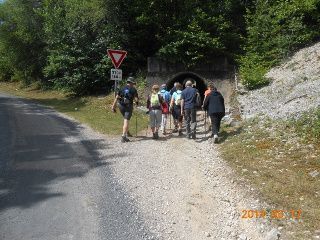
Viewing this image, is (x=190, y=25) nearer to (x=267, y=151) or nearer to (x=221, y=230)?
(x=267, y=151)

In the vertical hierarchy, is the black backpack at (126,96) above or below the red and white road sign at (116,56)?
below

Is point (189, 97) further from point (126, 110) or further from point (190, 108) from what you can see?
point (126, 110)

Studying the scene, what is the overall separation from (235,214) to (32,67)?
3258 cm

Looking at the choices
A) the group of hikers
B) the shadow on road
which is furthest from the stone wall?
the group of hikers

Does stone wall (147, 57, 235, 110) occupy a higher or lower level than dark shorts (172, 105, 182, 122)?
higher

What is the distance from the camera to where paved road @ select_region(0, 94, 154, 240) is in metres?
5.59

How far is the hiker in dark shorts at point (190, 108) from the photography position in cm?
1168

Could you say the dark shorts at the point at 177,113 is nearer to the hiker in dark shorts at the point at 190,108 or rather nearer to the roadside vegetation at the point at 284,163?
the hiker in dark shorts at the point at 190,108

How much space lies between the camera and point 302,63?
17.7 meters

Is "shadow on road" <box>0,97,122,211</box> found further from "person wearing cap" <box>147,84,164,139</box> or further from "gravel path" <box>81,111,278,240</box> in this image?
"person wearing cap" <box>147,84,164,139</box>

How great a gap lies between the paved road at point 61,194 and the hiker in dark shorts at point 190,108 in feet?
8.67

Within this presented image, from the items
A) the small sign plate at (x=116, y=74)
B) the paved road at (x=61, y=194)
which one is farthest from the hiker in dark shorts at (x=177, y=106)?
the paved road at (x=61, y=194)

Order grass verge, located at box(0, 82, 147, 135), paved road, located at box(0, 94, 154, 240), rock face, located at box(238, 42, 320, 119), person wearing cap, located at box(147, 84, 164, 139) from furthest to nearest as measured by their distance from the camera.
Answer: grass verge, located at box(0, 82, 147, 135)
person wearing cap, located at box(147, 84, 164, 139)
rock face, located at box(238, 42, 320, 119)
paved road, located at box(0, 94, 154, 240)

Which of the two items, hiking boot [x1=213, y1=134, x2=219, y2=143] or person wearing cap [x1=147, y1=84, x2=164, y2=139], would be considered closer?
hiking boot [x1=213, y1=134, x2=219, y2=143]
